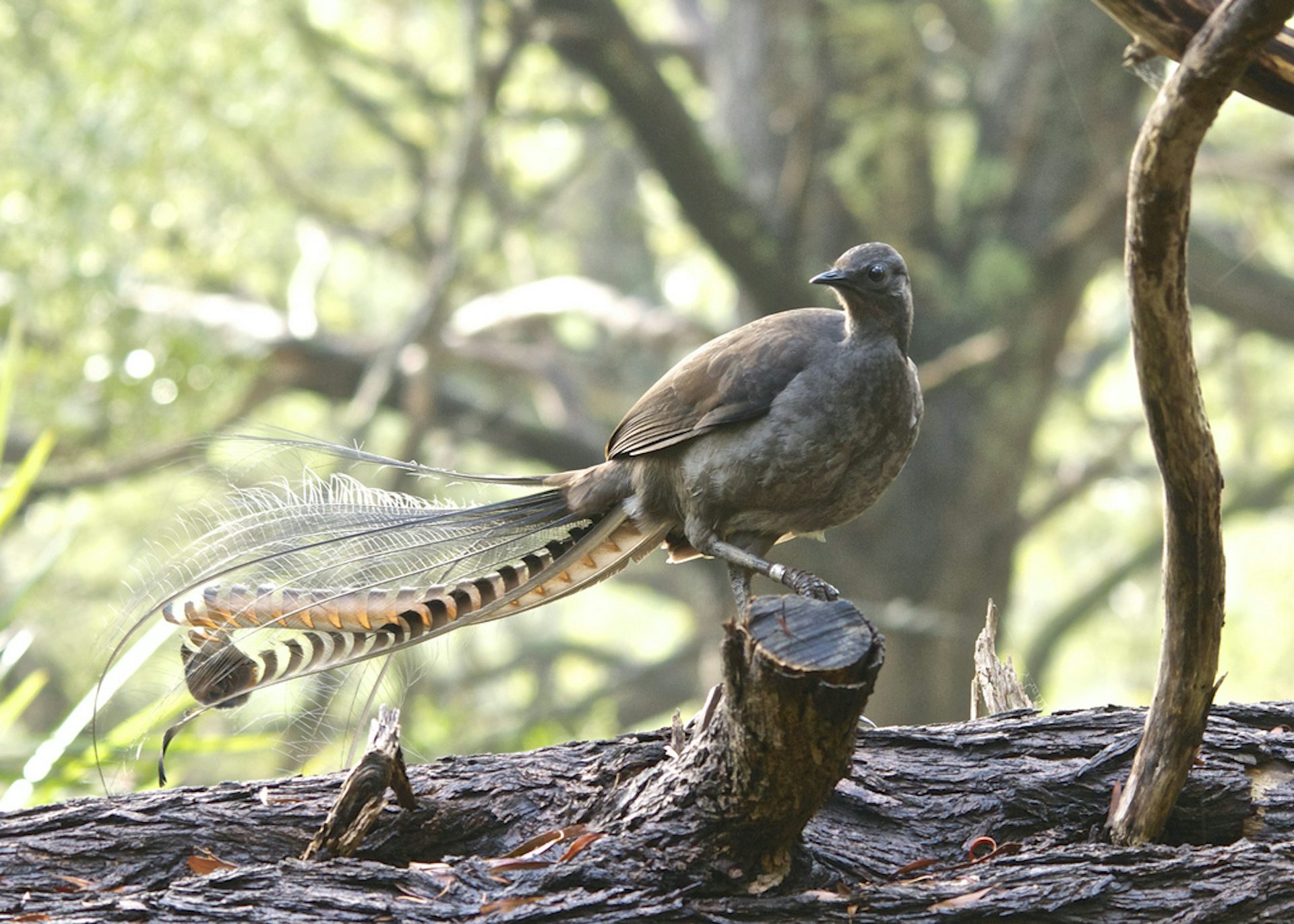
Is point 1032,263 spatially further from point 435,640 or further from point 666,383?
point 435,640

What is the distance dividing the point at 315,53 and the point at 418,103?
0.98 meters

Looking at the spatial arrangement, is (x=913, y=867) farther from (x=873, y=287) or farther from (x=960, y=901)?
(x=873, y=287)

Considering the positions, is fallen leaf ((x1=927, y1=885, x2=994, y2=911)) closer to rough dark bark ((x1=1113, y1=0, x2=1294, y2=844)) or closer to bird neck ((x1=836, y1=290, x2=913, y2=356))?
rough dark bark ((x1=1113, y1=0, x2=1294, y2=844))

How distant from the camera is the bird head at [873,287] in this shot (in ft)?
11.8

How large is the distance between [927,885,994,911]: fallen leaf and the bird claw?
2.45 feet

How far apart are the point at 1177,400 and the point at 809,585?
3.54ft

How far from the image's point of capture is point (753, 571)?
371 cm

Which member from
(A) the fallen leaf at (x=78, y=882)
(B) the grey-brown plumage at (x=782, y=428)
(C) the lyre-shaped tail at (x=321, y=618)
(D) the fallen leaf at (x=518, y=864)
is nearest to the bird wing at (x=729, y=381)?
(B) the grey-brown plumage at (x=782, y=428)

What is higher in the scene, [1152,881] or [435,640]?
[435,640]

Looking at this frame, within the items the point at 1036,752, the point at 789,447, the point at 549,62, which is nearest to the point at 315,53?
the point at 549,62

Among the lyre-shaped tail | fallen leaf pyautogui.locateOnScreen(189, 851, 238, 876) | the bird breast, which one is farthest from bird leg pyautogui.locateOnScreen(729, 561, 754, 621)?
fallen leaf pyautogui.locateOnScreen(189, 851, 238, 876)

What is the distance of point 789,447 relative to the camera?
3527 mm

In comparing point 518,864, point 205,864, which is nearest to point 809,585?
point 518,864

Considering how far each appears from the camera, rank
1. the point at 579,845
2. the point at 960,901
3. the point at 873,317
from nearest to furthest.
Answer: the point at 960,901
the point at 579,845
the point at 873,317
